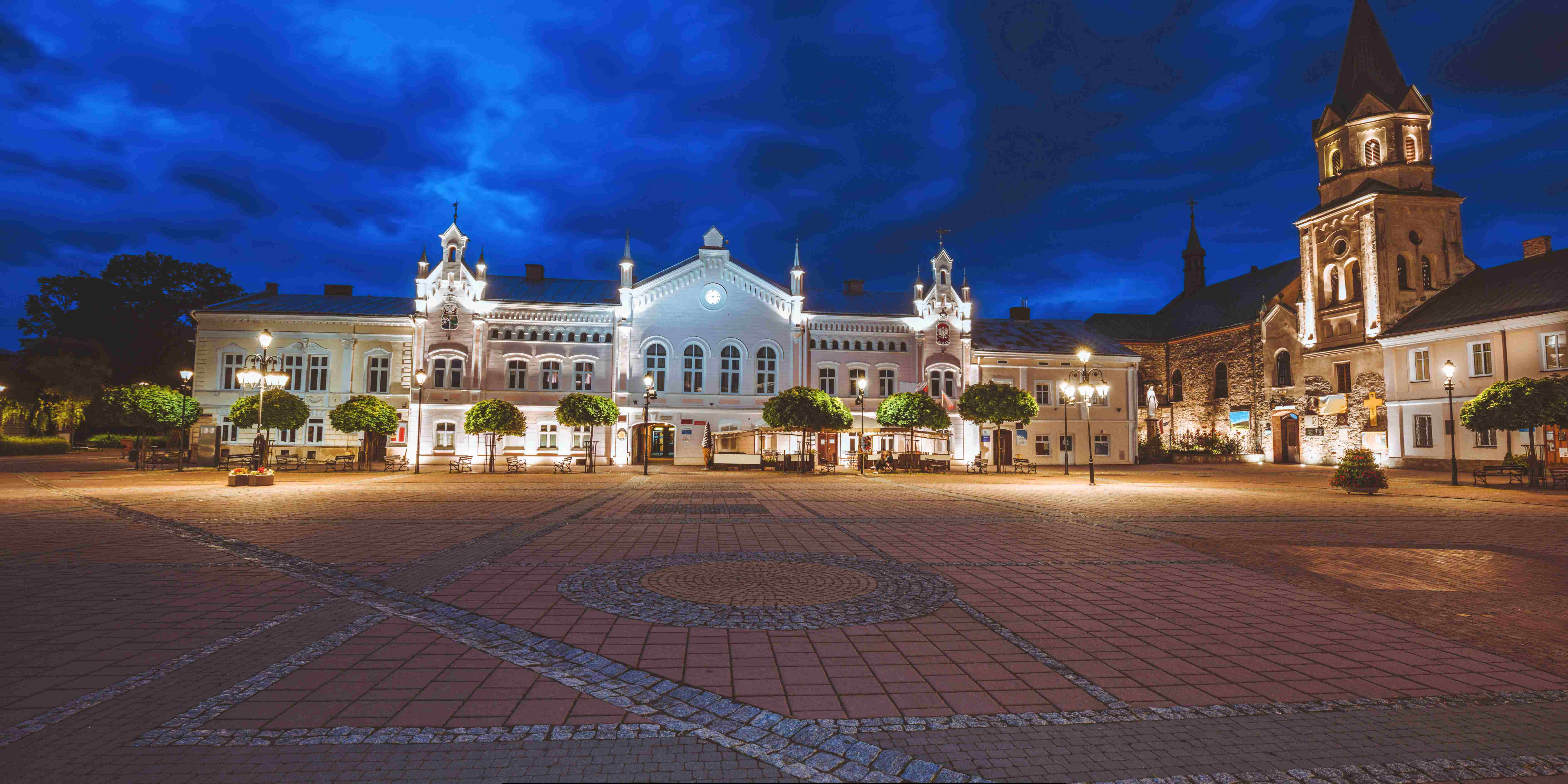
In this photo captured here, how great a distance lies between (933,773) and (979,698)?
105cm

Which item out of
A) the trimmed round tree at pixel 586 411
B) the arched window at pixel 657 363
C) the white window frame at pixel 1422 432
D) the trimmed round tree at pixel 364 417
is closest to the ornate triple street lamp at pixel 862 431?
the arched window at pixel 657 363

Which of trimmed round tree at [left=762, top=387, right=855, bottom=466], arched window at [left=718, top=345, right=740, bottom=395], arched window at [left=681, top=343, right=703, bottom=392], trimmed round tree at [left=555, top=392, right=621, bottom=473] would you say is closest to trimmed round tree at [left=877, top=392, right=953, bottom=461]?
trimmed round tree at [left=762, top=387, right=855, bottom=466]

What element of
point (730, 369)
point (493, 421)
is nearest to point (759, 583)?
point (493, 421)

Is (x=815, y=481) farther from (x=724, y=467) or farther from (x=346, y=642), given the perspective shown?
(x=346, y=642)

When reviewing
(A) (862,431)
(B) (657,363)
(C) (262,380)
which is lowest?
(A) (862,431)

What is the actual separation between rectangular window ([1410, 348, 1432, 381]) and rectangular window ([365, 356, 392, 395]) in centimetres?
5457

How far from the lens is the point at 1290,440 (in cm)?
4438

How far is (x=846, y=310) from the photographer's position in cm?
4069

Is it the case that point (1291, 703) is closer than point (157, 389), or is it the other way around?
point (1291, 703)

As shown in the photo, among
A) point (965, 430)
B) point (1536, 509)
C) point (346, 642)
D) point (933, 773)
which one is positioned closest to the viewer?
point (933, 773)

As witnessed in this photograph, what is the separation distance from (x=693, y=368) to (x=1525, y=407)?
33.8 metres

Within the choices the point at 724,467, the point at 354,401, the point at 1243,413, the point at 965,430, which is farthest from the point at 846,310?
the point at 1243,413

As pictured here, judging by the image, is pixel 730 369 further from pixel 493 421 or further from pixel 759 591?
pixel 759 591

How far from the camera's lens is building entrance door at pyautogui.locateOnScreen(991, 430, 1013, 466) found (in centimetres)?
4109
